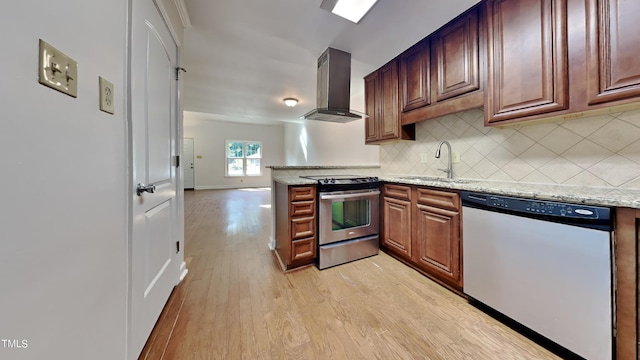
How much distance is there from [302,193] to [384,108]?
1.46 metres

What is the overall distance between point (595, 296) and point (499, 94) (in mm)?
1266

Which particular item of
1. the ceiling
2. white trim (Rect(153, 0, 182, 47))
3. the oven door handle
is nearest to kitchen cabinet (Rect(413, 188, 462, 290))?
the oven door handle

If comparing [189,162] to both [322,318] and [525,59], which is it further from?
[525,59]

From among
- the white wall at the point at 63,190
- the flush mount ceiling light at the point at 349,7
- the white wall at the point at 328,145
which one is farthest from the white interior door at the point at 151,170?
the white wall at the point at 328,145

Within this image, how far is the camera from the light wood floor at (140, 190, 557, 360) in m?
1.15

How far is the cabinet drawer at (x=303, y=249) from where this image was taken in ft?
6.58

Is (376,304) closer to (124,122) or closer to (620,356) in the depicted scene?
(620,356)

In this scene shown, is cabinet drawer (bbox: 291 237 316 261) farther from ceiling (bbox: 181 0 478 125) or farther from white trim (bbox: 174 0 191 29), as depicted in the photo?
white trim (bbox: 174 0 191 29)

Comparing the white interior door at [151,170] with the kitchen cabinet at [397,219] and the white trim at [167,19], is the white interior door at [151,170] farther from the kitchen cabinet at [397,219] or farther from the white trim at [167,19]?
the kitchen cabinet at [397,219]

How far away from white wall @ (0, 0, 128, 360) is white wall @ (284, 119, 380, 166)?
284 centimetres

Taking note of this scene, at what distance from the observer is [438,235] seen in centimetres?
175

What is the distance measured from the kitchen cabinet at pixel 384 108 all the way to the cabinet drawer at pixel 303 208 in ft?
4.07

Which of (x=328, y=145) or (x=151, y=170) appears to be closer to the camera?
(x=151, y=170)

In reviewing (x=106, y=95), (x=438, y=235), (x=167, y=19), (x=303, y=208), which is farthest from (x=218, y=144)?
(x=438, y=235)
